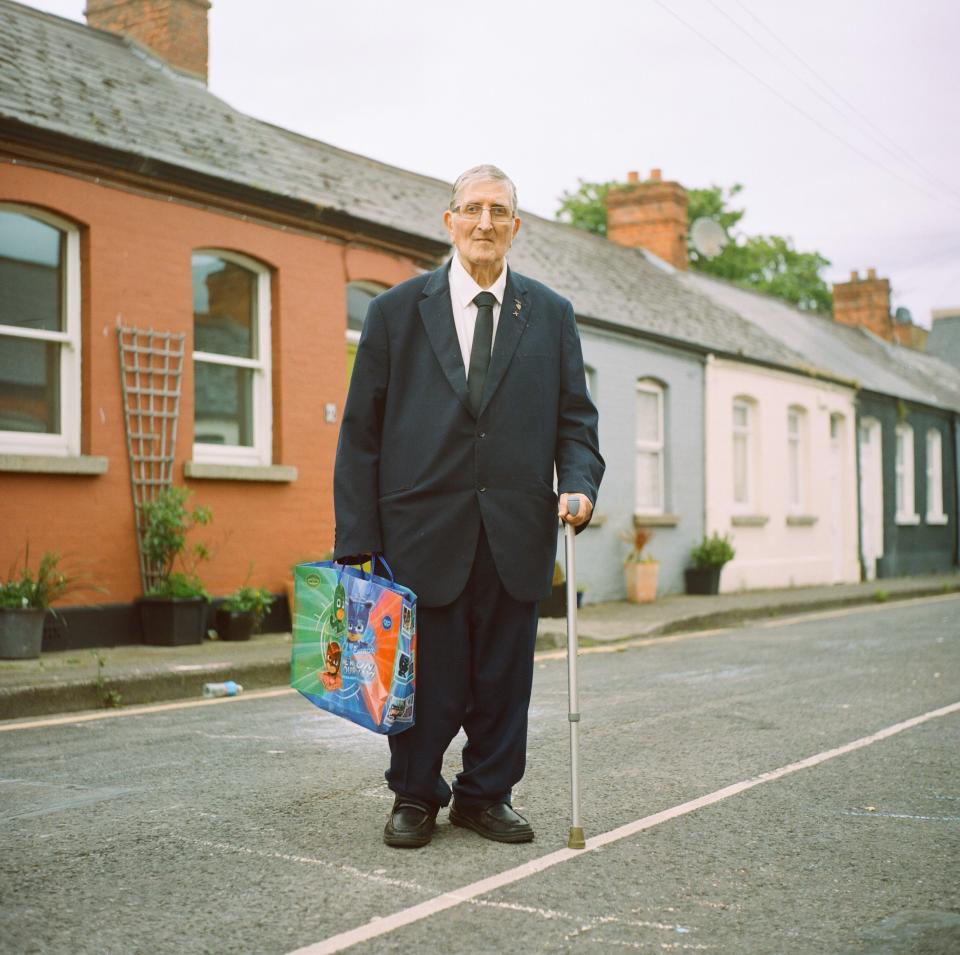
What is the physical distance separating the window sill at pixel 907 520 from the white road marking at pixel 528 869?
22.7 m

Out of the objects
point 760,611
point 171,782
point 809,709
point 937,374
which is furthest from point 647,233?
point 171,782

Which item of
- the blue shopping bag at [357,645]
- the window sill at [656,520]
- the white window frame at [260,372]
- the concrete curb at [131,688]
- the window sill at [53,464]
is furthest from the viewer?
the window sill at [656,520]

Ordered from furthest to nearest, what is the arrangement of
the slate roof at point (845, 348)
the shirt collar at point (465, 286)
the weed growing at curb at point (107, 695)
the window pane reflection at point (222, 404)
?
the slate roof at point (845, 348), the window pane reflection at point (222, 404), the weed growing at curb at point (107, 695), the shirt collar at point (465, 286)

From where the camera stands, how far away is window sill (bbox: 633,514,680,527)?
58.6 ft

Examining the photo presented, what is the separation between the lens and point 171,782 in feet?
17.4

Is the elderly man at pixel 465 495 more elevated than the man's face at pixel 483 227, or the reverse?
the man's face at pixel 483 227

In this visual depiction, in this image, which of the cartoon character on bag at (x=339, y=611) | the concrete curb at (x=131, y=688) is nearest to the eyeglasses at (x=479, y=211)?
the cartoon character on bag at (x=339, y=611)

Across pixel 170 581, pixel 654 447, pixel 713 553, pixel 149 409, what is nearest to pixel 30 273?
pixel 149 409

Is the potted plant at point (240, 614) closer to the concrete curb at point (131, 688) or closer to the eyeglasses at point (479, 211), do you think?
the concrete curb at point (131, 688)

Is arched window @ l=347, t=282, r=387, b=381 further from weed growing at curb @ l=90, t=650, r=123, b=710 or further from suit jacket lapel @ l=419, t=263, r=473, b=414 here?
suit jacket lapel @ l=419, t=263, r=473, b=414

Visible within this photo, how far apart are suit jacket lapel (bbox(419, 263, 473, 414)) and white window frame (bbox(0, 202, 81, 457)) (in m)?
6.75

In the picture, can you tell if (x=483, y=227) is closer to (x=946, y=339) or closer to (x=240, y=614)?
(x=240, y=614)

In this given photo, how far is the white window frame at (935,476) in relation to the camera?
98.4 feet

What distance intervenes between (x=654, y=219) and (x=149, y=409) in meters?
16.2
